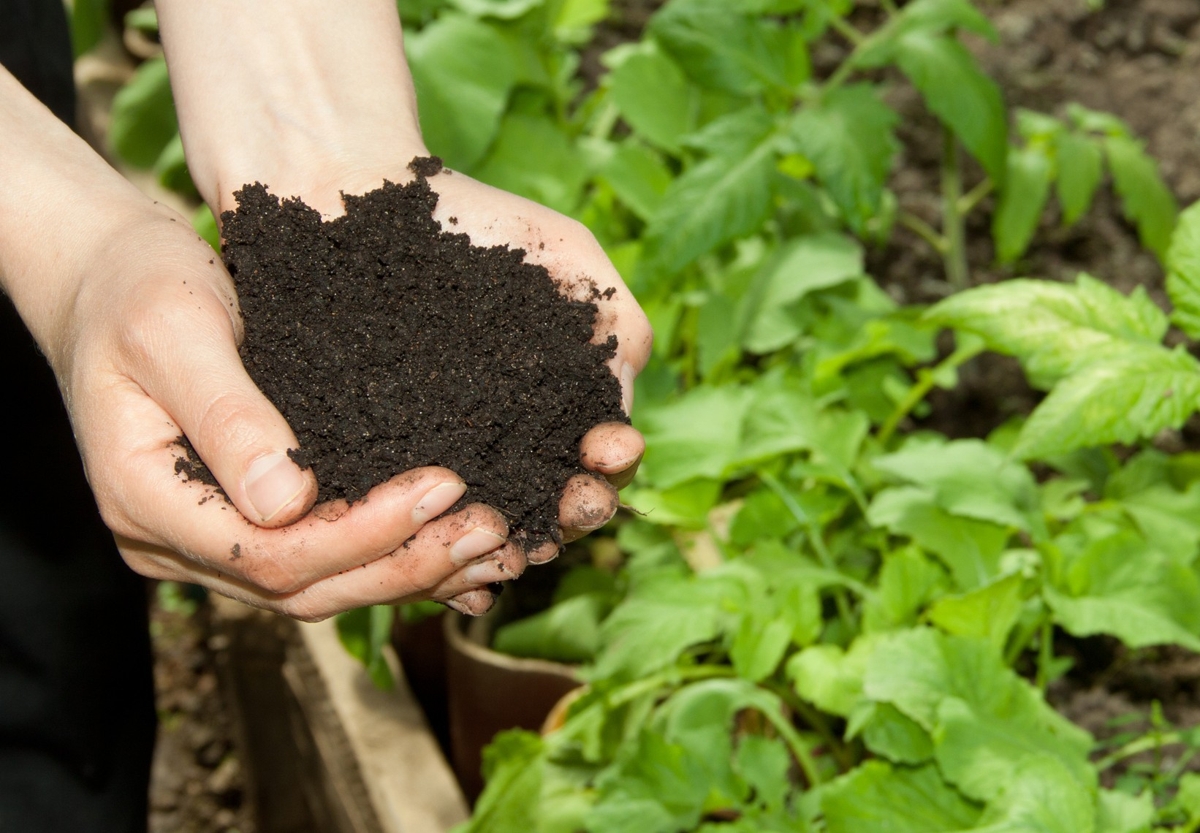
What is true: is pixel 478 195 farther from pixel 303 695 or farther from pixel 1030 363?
pixel 303 695

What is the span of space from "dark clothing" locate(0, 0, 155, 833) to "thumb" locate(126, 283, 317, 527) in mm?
509

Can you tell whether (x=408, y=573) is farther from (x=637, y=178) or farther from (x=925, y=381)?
(x=637, y=178)

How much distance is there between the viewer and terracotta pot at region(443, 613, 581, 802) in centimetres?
152

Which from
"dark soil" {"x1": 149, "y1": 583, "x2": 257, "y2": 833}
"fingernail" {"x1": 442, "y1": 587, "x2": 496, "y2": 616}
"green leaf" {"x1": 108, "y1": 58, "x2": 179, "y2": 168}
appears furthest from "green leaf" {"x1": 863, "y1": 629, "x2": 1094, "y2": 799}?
"dark soil" {"x1": 149, "y1": 583, "x2": 257, "y2": 833}

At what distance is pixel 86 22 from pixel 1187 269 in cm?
191

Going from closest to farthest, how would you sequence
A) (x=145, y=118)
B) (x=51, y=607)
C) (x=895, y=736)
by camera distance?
(x=895, y=736)
(x=51, y=607)
(x=145, y=118)

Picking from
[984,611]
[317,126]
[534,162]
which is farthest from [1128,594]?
[534,162]

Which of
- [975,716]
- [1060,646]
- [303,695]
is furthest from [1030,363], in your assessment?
[303,695]

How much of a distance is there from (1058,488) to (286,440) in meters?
1.11

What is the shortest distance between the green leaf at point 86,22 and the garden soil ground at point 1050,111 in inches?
41.4

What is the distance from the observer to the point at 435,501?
0.81m

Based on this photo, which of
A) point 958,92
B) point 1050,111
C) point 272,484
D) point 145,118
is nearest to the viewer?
point 272,484

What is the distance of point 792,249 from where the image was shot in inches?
67.8

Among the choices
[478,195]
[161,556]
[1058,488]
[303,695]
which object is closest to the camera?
[161,556]
